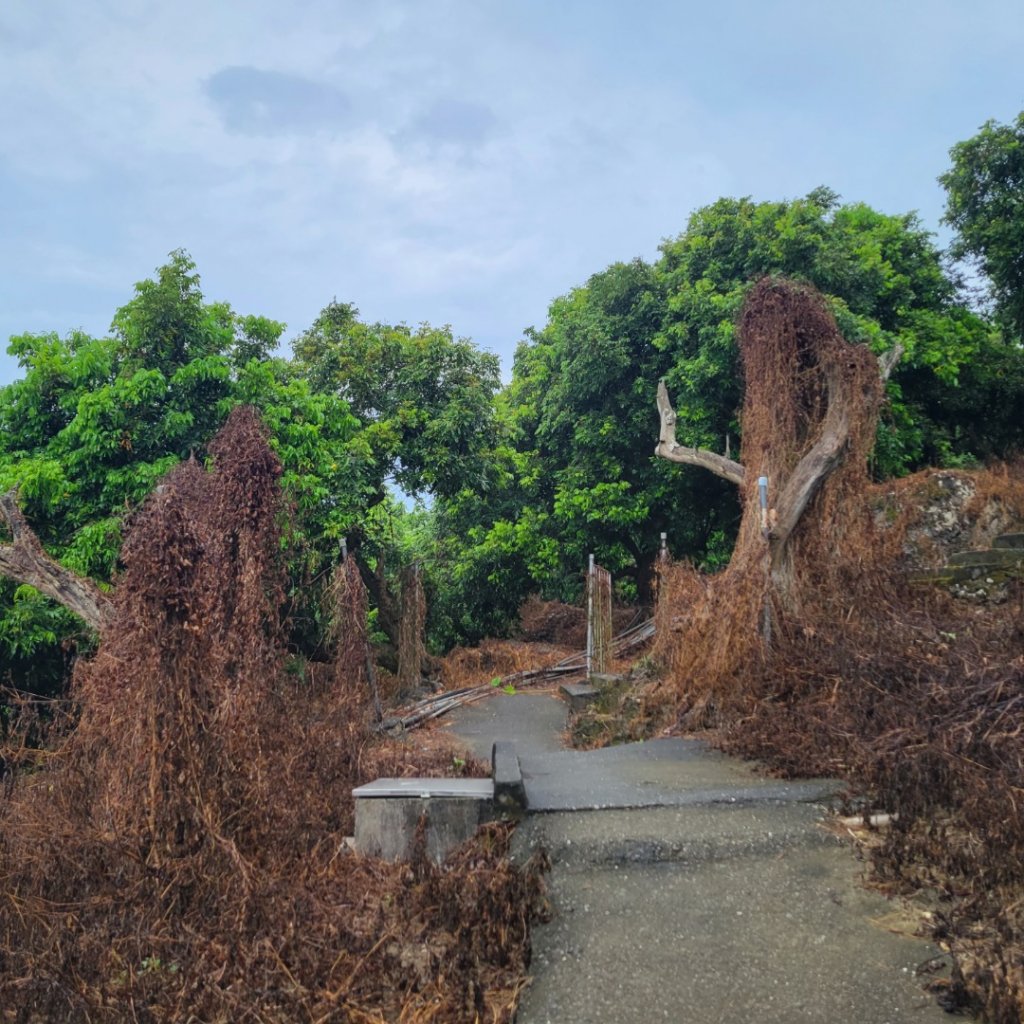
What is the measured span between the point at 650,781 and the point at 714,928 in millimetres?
1988

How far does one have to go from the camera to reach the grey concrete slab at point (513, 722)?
1116 cm

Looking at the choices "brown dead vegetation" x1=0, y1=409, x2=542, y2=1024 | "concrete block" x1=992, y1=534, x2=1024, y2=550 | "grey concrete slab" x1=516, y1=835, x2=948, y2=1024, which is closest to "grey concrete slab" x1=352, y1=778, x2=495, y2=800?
"brown dead vegetation" x1=0, y1=409, x2=542, y2=1024

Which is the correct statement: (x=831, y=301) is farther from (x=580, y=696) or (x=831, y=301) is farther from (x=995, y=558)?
(x=580, y=696)

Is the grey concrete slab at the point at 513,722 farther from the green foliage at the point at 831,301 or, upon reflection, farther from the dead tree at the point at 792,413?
the green foliage at the point at 831,301

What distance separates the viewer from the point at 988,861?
445 centimetres

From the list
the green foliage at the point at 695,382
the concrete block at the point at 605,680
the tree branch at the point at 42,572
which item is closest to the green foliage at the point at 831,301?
the green foliage at the point at 695,382

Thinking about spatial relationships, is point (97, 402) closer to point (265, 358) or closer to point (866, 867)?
point (265, 358)

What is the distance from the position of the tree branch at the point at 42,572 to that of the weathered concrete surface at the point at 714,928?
584 centimetres

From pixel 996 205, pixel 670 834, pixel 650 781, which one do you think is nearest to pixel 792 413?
pixel 650 781

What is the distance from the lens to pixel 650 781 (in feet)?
20.8

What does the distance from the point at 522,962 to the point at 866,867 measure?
2.08m

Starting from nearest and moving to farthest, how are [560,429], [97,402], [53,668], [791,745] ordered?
[791,745]
[97,402]
[53,668]
[560,429]

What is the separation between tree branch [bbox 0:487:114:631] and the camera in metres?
8.79

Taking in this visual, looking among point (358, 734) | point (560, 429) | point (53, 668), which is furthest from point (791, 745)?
point (560, 429)
